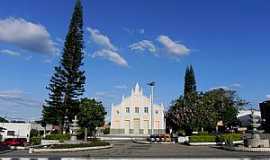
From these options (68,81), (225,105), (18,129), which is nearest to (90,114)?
(68,81)

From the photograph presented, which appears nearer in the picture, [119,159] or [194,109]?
[119,159]

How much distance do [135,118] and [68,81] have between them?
40552 mm

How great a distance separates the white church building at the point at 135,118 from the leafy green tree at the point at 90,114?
38506 millimetres

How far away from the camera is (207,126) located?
56.2 m

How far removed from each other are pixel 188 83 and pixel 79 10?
3618 centimetres

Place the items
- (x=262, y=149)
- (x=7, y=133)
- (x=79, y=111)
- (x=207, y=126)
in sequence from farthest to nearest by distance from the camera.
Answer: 1. (x=7, y=133)
2. (x=207, y=126)
3. (x=79, y=111)
4. (x=262, y=149)

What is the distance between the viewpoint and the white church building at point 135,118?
91.8m

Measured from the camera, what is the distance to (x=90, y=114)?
5188cm

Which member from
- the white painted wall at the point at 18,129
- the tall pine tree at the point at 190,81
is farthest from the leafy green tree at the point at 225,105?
the white painted wall at the point at 18,129

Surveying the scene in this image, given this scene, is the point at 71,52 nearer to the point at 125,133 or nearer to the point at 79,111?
the point at 79,111

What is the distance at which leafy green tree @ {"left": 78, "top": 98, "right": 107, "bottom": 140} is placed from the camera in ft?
169

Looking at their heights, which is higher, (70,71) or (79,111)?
(70,71)

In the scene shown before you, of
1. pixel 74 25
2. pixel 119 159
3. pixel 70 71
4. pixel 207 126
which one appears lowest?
pixel 119 159

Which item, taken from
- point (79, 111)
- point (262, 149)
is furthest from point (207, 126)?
point (262, 149)
